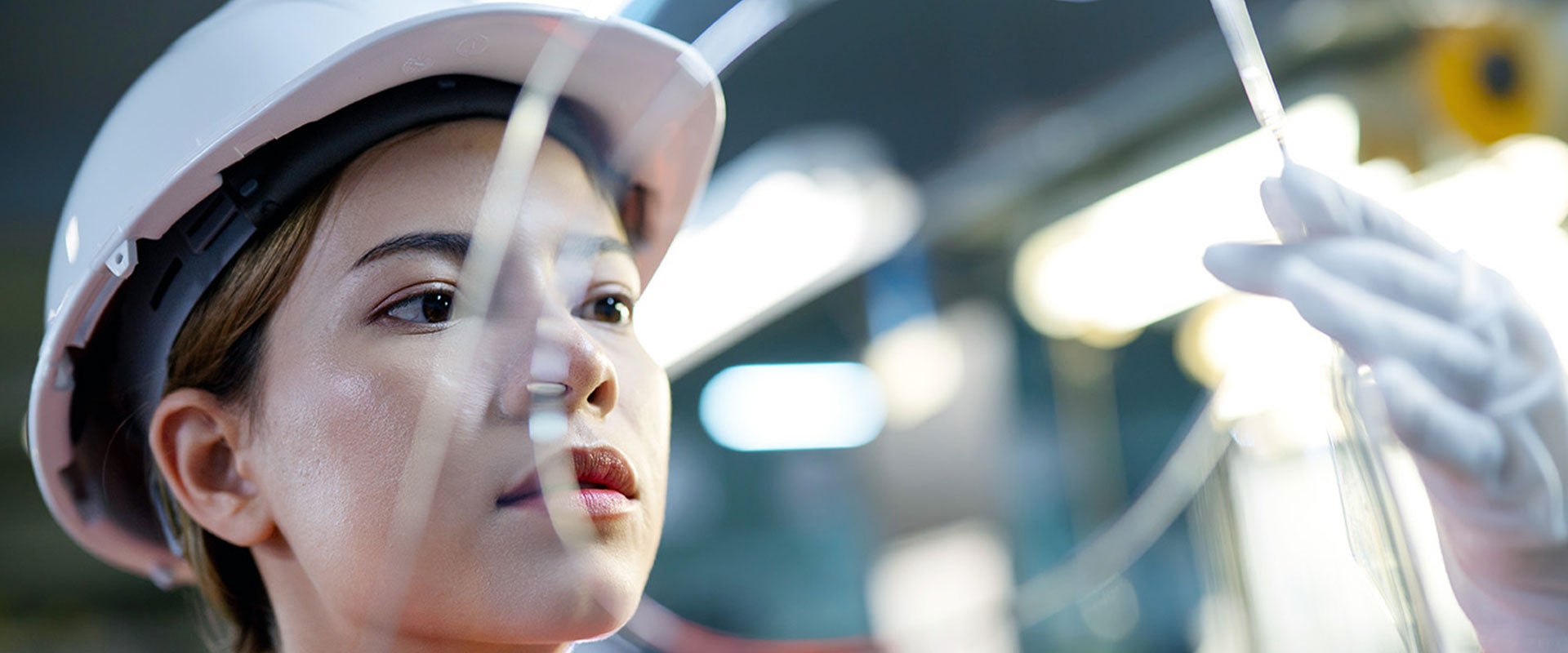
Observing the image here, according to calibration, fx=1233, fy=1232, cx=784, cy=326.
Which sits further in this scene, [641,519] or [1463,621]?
[641,519]

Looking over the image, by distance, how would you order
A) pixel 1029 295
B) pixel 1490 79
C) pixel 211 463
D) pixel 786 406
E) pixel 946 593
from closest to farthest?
pixel 211 463 → pixel 786 406 → pixel 1490 79 → pixel 946 593 → pixel 1029 295

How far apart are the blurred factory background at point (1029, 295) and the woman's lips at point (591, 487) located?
235mm

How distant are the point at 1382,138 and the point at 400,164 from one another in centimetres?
171

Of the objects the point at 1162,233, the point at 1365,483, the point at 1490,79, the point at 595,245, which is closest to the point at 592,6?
the point at 595,245

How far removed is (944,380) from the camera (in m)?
3.68

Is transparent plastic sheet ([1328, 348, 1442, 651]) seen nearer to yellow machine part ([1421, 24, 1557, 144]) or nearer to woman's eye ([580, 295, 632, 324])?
woman's eye ([580, 295, 632, 324])

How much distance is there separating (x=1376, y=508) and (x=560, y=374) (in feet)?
1.73

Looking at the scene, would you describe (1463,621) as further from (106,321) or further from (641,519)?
(106,321)

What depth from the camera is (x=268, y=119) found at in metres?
1.01

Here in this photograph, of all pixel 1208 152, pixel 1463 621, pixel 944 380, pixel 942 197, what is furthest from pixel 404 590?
pixel 944 380

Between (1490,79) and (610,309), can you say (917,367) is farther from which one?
(610,309)

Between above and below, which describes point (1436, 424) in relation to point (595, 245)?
below

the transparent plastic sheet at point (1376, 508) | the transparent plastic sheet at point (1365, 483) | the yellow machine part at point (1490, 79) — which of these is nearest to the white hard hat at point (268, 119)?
the transparent plastic sheet at point (1365, 483)

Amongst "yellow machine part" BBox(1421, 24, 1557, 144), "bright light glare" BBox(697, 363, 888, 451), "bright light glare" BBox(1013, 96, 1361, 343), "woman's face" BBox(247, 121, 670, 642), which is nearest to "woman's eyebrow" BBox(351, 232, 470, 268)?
"woman's face" BBox(247, 121, 670, 642)
